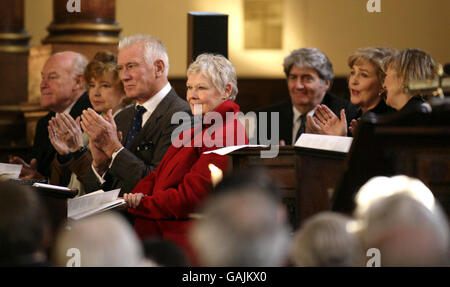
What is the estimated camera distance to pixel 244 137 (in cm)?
539

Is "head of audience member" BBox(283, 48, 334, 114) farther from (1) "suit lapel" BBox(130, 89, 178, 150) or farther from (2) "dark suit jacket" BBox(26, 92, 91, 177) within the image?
(2) "dark suit jacket" BBox(26, 92, 91, 177)

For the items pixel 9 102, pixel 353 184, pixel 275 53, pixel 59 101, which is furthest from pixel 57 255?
pixel 275 53

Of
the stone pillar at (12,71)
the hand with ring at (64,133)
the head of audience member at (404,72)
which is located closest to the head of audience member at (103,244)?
the head of audience member at (404,72)

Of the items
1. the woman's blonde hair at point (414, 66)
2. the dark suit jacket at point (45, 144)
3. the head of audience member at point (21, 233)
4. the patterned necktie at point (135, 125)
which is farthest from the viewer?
the dark suit jacket at point (45, 144)

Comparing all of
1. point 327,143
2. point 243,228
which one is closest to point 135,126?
point 327,143

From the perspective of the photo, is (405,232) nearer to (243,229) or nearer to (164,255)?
(243,229)

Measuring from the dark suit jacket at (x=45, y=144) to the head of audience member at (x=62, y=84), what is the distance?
0.10m

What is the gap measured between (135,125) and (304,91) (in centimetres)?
143

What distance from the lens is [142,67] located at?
6.30 m

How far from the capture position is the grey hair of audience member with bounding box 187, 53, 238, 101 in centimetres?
560

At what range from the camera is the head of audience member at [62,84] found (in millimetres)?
7426

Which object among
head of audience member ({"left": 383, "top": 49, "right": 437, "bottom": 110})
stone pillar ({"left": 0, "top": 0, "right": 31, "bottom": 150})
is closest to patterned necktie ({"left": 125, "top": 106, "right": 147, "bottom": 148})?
head of audience member ({"left": 383, "top": 49, "right": 437, "bottom": 110})

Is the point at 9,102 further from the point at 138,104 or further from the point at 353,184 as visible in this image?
the point at 353,184

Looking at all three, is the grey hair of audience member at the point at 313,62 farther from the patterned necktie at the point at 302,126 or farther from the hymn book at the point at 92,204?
the hymn book at the point at 92,204
